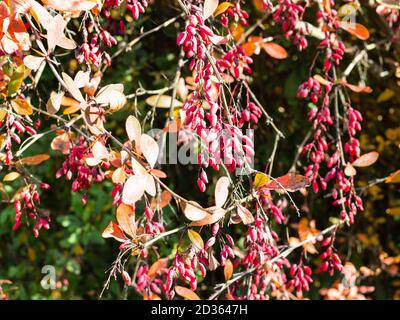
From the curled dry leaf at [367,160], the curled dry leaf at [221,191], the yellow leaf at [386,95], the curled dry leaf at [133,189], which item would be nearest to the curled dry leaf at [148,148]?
the curled dry leaf at [133,189]

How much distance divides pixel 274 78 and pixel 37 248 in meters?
1.20

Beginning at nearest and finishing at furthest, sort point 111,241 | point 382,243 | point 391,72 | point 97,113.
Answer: point 97,113 < point 391,72 < point 111,241 < point 382,243

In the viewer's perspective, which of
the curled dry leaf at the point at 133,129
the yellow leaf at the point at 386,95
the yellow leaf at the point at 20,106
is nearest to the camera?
the curled dry leaf at the point at 133,129

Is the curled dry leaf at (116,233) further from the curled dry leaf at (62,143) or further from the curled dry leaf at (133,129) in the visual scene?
the curled dry leaf at (62,143)

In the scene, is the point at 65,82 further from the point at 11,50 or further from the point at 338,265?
the point at 338,265

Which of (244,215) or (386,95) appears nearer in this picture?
(244,215)

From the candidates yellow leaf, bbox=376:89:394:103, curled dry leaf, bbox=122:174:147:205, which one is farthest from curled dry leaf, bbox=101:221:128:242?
yellow leaf, bbox=376:89:394:103

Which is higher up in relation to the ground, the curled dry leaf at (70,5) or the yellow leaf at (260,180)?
the curled dry leaf at (70,5)

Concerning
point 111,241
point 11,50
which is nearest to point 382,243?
point 111,241

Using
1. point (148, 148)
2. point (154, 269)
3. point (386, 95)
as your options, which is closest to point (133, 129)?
point (148, 148)

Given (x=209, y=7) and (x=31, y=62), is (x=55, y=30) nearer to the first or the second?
(x=31, y=62)

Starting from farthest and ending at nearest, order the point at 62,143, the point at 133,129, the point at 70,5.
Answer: the point at 62,143 → the point at 133,129 → the point at 70,5

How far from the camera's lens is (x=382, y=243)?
287 centimetres

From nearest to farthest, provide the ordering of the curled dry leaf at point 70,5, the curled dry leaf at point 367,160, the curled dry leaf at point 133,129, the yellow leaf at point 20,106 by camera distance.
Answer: the curled dry leaf at point 70,5, the curled dry leaf at point 133,129, the yellow leaf at point 20,106, the curled dry leaf at point 367,160
